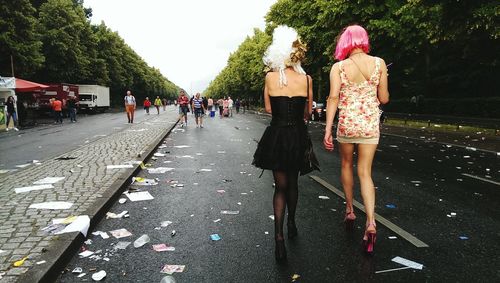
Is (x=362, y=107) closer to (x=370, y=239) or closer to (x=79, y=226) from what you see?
(x=370, y=239)

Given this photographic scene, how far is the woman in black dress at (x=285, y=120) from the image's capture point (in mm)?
4059

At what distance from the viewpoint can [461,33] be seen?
1786cm

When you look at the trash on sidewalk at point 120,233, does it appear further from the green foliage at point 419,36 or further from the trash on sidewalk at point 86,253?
the green foliage at point 419,36

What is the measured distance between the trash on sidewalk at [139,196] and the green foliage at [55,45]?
27190 millimetres

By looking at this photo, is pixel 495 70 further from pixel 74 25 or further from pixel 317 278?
pixel 74 25

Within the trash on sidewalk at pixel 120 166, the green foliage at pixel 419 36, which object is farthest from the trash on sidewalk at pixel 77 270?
the green foliage at pixel 419 36

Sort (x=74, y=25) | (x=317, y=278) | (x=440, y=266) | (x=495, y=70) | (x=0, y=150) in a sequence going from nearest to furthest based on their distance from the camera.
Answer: (x=317, y=278)
(x=440, y=266)
(x=0, y=150)
(x=495, y=70)
(x=74, y=25)

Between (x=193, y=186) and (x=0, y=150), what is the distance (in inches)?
366

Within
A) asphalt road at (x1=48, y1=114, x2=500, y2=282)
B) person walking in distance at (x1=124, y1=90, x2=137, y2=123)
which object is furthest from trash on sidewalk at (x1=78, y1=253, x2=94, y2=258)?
person walking in distance at (x1=124, y1=90, x2=137, y2=123)

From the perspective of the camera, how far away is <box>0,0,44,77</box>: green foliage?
2908cm

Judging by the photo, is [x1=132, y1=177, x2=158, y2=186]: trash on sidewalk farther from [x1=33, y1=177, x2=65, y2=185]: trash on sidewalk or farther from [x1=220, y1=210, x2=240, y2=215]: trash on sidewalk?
[x1=220, y1=210, x2=240, y2=215]: trash on sidewalk

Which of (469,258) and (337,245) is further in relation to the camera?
(337,245)

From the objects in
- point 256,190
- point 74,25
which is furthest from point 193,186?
point 74,25

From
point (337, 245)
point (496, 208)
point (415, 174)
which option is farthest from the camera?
point (415, 174)
